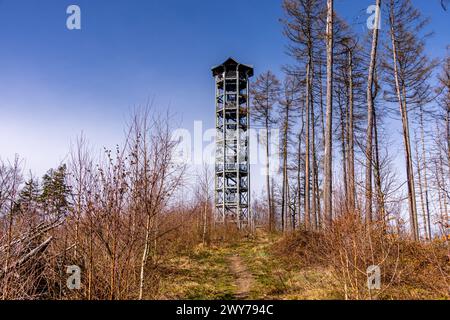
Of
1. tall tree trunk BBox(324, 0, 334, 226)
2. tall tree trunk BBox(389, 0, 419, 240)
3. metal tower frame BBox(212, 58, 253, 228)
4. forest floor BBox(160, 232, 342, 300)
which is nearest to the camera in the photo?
forest floor BBox(160, 232, 342, 300)

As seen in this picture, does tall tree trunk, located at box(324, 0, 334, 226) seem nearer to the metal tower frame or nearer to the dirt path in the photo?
the dirt path

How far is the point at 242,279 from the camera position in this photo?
8.74m

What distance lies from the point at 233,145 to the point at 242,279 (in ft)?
49.9

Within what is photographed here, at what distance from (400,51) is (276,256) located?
12.7 metres

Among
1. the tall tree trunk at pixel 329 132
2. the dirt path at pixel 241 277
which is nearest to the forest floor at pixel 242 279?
the dirt path at pixel 241 277

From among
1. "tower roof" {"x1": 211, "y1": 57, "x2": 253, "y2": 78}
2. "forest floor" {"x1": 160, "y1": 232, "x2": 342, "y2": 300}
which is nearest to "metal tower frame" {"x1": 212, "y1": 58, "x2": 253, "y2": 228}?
"tower roof" {"x1": 211, "y1": 57, "x2": 253, "y2": 78}

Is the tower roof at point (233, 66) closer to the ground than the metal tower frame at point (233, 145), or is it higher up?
higher up

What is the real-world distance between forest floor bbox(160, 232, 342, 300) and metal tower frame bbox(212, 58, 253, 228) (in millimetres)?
9600

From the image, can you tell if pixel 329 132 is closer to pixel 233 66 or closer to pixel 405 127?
pixel 405 127

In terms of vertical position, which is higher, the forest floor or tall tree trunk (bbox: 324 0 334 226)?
tall tree trunk (bbox: 324 0 334 226)

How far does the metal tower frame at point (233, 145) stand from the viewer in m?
22.6

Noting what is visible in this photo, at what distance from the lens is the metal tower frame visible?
74.0ft

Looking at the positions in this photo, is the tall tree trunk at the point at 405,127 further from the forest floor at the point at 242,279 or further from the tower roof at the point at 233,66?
the tower roof at the point at 233,66
